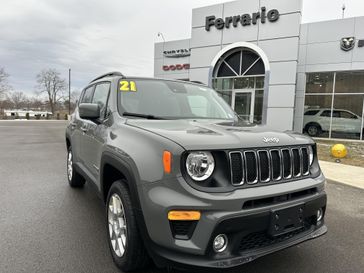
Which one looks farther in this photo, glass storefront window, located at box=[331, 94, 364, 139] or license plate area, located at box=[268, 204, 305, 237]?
glass storefront window, located at box=[331, 94, 364, 139]

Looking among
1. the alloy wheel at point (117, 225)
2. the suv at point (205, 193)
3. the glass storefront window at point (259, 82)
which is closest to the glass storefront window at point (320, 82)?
the glass storefront window at point (259, 82)

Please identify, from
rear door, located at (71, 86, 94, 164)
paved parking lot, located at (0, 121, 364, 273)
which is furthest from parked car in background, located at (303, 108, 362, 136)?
rear door, located at (71, 86, 94, 164)

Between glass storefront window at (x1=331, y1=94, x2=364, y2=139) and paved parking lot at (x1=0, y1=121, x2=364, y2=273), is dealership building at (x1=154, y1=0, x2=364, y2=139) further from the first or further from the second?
paved parking lot at (x1=0, y1=121, x2=364, y2=273)

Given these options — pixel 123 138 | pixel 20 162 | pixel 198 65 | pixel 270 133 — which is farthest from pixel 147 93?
pixel 198 65

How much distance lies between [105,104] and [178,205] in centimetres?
201

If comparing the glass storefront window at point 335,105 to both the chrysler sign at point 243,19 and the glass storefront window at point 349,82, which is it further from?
the chrysler sign at point 243,19

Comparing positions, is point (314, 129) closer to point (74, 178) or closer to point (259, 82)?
point (259, 82)

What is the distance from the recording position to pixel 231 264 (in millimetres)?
2178

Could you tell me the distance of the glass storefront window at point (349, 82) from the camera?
15.1 meters

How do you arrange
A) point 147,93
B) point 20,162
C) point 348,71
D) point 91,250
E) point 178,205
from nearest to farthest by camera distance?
point 178,205 < point 91,250 < point 147,93 < point 20,162 < point 348,71

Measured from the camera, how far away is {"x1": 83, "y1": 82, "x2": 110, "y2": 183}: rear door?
137 inches

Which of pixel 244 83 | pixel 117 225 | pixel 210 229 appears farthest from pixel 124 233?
pixel 244 83

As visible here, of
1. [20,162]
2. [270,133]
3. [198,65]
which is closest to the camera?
[270,133]

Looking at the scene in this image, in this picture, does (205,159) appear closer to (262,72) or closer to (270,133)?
(270,133)
